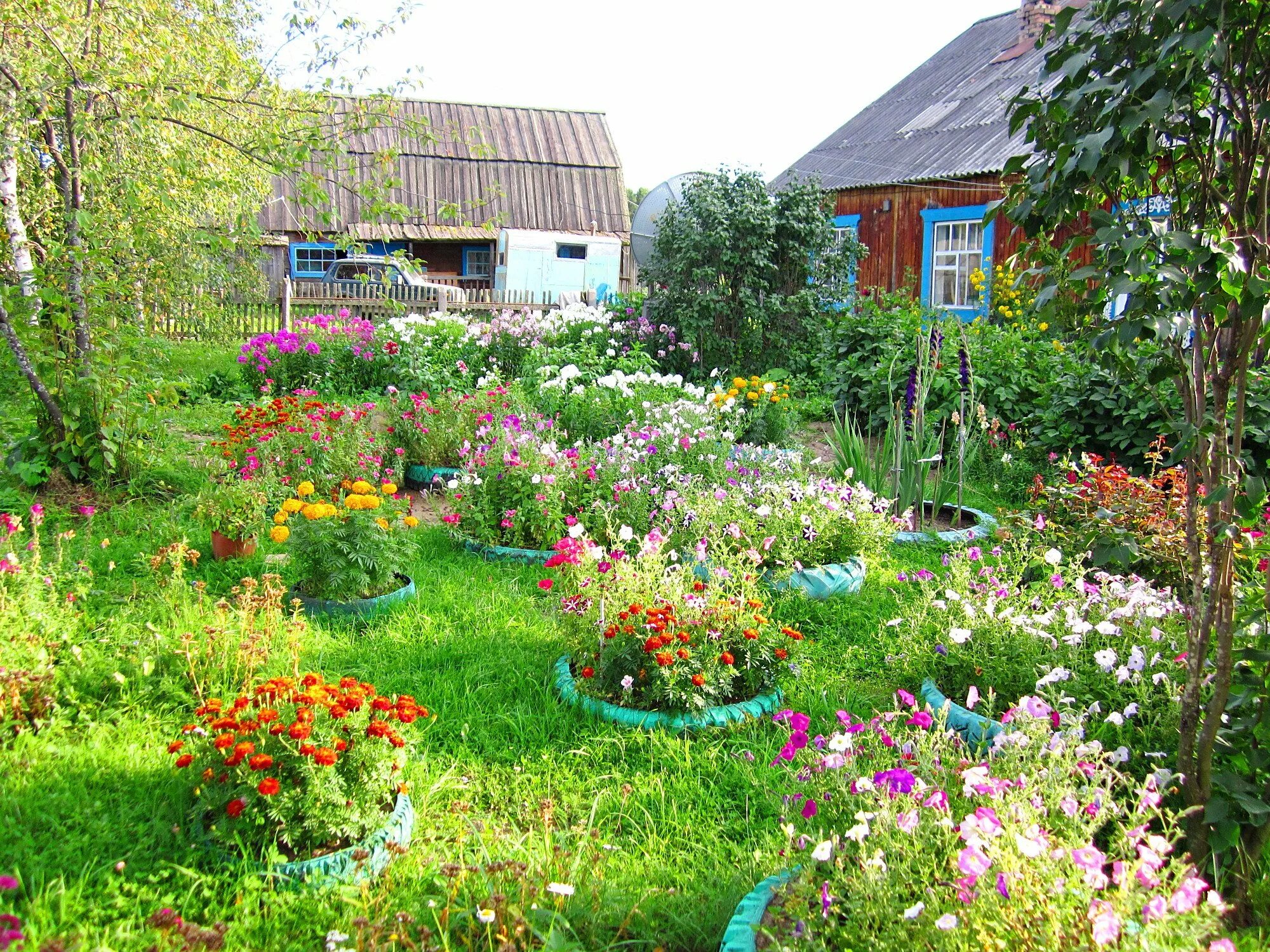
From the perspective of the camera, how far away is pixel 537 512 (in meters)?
4.84

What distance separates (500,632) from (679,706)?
1.03 meters

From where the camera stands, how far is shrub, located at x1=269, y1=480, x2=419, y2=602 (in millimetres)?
3914

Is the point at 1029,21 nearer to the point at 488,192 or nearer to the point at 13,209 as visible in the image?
the point at 488,192

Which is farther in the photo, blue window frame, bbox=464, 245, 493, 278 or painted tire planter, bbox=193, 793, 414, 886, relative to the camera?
blue window frame, bbox=464, 245, 493, 278

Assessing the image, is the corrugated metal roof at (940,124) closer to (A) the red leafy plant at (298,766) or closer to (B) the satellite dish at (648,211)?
(B) the satellite dish at (648,211)

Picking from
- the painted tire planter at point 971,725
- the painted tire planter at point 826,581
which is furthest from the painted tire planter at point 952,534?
the painted tire planter at point 971,725

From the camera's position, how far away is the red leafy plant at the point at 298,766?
2.24 metres

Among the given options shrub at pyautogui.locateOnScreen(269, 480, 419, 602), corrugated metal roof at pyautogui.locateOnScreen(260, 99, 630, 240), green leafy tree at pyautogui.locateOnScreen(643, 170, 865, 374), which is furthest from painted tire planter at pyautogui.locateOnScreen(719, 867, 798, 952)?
corrugated metal roof at pyautogui.locateOnScreen(260, 99, 630, 240)

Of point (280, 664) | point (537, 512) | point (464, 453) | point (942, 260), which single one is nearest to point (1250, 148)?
point (280, 664)

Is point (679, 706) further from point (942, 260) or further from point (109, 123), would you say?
point (942, 260)

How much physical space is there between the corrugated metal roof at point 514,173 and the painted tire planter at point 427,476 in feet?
55.5

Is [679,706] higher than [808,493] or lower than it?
lower

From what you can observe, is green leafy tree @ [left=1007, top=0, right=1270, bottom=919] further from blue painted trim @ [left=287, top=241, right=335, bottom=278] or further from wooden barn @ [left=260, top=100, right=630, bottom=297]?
blue painted trim @ [left=287, top=241, right=335, bottom=278]

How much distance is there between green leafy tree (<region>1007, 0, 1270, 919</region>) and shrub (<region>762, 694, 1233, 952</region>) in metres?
0.23
